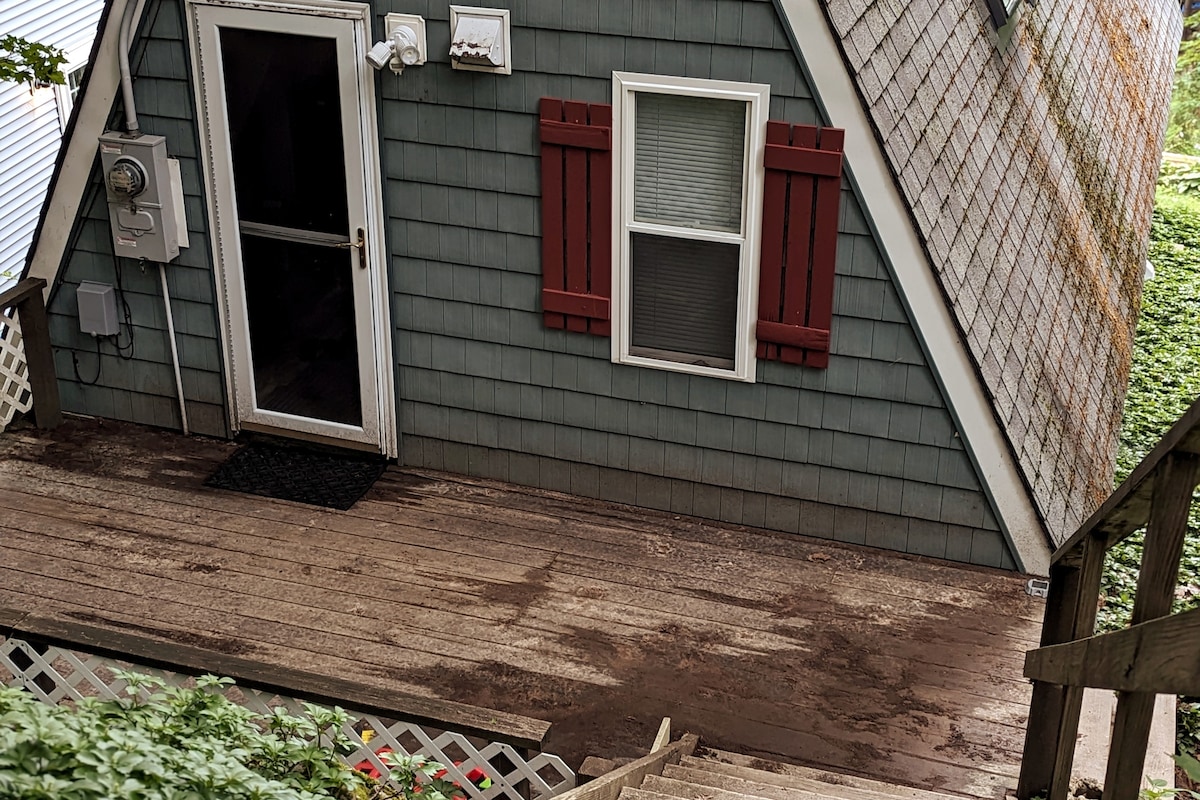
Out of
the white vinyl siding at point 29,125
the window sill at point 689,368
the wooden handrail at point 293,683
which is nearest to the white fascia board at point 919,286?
the window sill at point 689,368

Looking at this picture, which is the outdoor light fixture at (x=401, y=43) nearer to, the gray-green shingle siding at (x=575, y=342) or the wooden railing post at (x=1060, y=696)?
the gray-green shingle siding at (x=575, y=342)

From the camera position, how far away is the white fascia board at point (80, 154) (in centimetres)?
597

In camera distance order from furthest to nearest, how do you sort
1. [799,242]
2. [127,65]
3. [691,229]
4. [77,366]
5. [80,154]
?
[77,366], [80,154], [127,65], [691,229], [799,242]

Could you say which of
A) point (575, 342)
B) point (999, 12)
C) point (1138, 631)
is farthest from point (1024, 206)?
point (1138, 631)

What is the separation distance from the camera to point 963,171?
18.2ft

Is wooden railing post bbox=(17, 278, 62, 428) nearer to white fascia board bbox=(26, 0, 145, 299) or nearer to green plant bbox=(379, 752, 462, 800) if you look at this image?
white fascia board bbox=(26, 0, 145, 299)

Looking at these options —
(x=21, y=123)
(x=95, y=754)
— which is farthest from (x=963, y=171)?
(x=21, y=123)

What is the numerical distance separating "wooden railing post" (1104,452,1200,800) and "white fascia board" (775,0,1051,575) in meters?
2.81

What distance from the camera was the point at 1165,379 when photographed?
837 cm

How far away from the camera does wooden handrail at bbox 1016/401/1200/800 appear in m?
2.19

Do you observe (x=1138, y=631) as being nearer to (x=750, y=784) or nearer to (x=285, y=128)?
(x=750, y=784)

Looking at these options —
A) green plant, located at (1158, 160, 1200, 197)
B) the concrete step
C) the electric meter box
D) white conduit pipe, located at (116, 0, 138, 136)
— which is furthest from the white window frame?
green plant, located at (1158, 160, 1200, 197)

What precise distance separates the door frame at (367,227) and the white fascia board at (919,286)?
181 centimetres

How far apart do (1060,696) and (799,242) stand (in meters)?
2.19
